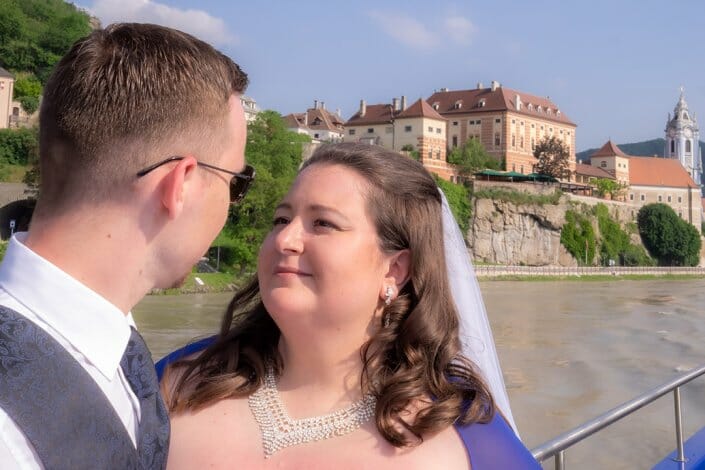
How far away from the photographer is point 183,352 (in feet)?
7.09

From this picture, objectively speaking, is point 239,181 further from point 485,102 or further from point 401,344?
point 485,102

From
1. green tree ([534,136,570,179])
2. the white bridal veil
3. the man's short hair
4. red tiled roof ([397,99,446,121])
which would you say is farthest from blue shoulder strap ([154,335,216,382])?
green tree ([534,136,570,179])

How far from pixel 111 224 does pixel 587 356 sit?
1576cm

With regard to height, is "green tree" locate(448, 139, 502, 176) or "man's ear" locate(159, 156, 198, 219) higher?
"green tree" locate(448, 139, 502, 176)

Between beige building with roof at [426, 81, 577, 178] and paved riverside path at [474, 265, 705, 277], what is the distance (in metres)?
14.3

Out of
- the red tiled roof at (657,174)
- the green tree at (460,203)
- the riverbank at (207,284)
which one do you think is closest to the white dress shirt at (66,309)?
the riverbank at (207,284)

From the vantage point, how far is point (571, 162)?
71.5 m

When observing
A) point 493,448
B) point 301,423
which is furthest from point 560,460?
point 301,423

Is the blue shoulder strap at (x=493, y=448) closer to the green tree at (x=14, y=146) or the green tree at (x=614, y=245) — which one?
the green tree at (x=14, y=146)

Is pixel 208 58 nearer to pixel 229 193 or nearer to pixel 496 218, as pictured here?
pixel 229 193

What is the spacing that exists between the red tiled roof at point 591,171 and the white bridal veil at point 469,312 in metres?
74.2

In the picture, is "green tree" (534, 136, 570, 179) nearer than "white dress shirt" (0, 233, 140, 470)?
No

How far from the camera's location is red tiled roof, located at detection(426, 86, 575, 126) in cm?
6794

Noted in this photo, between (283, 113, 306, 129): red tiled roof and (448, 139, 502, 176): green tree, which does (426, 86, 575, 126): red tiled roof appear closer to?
(448, 139, 502, 176): green tree
